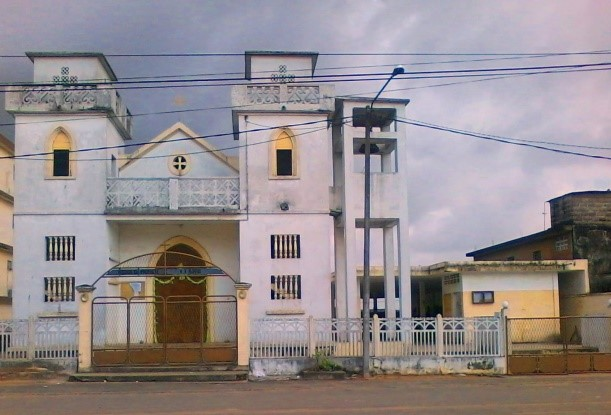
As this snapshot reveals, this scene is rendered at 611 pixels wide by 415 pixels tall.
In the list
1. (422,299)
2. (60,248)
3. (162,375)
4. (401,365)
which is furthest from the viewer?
(422,299)

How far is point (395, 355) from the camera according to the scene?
20781 millimetres

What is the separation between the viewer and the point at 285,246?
24109 millimetres

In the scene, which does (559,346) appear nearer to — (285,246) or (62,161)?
(285,246)

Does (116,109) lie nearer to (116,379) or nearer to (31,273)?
(31,273)

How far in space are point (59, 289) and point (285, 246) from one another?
7.37 m

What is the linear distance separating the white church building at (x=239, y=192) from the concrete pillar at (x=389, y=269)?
0.22 meters

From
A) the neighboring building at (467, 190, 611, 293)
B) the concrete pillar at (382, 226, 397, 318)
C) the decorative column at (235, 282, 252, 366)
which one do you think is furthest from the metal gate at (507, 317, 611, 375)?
the decorative column at (235, 282, 252, 366)

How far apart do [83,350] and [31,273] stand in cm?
431

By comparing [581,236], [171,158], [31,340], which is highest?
[171,158]

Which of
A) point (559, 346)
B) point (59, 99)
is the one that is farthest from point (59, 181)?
point (559, 346)

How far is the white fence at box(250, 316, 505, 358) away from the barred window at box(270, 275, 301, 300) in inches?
110

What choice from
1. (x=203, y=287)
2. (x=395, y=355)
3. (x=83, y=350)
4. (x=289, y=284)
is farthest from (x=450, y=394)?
(x=203, y=287)

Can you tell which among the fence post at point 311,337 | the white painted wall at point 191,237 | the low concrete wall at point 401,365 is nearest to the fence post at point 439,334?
the low concrete wall at point 401,365

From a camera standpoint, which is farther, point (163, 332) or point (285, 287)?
point (285, 287)
